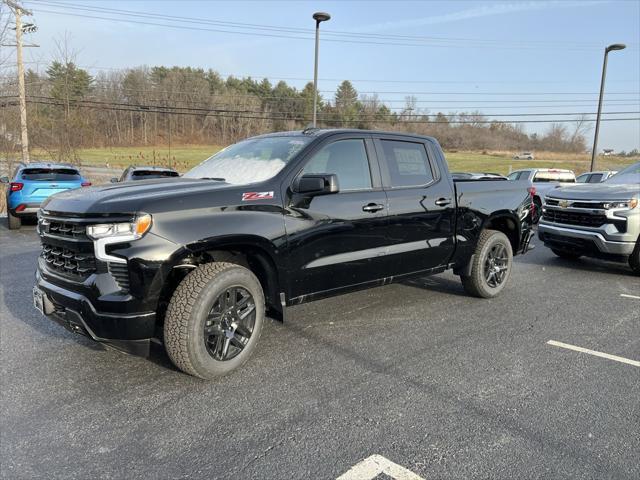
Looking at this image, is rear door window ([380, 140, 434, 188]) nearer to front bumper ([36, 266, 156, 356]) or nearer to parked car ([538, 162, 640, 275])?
front bumper ([36, 266, 156, 356])

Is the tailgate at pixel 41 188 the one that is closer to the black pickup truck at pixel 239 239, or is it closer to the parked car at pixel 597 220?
the black pickup truck at pixel 239 239

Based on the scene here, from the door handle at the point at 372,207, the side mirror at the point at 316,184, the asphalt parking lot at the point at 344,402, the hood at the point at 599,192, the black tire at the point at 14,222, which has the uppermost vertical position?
the side mirror at the point at 316,184

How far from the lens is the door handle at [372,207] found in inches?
167

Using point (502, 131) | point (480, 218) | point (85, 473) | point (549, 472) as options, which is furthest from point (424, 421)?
point (502, 131)

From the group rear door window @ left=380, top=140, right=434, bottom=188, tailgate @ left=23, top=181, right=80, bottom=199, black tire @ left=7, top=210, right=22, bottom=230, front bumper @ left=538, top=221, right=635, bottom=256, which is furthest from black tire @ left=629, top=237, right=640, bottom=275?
black tire @ left=7, top=210, right=22, bottom=230

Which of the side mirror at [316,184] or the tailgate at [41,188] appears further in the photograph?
the tailgate at [41,188]

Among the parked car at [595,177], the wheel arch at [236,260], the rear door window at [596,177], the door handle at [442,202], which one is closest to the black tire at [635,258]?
the door handle at [442,202]

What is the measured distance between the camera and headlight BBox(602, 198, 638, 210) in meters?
6.88

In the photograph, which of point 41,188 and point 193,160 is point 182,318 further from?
point 193,160

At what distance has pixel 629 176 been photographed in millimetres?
8156

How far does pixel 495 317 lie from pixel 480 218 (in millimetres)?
1171

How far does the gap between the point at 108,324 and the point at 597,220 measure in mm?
7051

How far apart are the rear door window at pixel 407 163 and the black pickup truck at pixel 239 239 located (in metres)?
0.02

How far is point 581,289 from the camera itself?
6.38 metres
